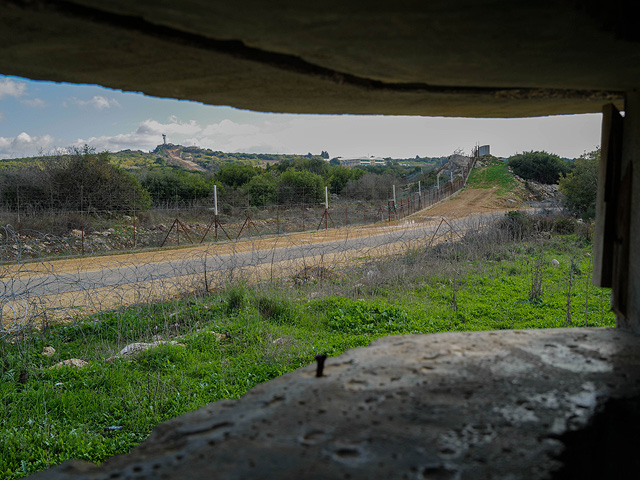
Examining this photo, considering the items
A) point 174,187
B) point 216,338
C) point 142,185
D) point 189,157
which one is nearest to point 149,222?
point 142,185

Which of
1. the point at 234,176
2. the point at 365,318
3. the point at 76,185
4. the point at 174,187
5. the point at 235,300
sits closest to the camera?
the point at 365,318

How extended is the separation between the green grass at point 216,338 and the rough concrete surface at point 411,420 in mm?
2426

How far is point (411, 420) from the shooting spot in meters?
1.10

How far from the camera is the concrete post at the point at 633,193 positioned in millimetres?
1501

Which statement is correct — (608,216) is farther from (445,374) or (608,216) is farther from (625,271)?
(445,374)

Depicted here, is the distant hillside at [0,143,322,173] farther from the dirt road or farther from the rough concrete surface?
the rough concrete surface

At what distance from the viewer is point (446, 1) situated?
2.88 ft

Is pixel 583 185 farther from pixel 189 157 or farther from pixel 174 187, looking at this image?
pixel 189 157

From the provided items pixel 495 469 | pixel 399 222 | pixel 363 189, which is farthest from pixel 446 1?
pixel 363 189

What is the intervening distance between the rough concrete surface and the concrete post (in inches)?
5.2

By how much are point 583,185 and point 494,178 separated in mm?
21596

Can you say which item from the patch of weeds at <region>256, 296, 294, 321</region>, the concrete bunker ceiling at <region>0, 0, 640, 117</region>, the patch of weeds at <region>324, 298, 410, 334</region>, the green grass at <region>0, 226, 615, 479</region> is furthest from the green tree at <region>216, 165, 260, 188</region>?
the concrete bunker ceiling at <region>0, 0, 640, 117</region>

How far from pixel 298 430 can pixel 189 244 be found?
51.2ft

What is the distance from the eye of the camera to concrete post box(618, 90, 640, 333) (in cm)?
150
